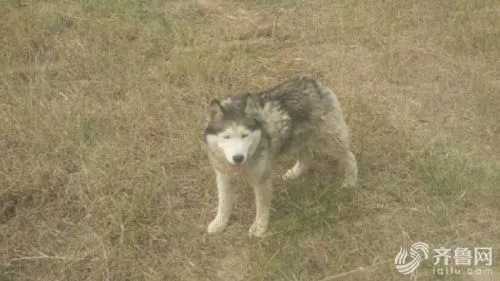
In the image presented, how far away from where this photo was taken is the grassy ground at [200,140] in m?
3.18

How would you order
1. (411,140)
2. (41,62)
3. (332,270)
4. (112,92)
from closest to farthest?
(332,270), (411,140), (112,92), (41,62)

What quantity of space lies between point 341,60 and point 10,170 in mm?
2903

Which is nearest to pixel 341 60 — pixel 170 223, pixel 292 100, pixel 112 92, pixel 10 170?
pixel 292 100

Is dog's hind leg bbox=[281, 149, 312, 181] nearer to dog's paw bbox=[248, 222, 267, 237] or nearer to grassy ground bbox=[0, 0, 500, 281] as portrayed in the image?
grassy ground bbox=[0, 0, 500, 281]

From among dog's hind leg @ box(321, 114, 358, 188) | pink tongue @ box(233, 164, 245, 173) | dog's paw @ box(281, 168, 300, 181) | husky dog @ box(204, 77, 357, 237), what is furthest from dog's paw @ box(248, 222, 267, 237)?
dog's hind leg @ box(321, 114, 358, 188)

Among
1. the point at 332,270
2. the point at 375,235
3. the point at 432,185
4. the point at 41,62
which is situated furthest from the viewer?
the point at 41,62

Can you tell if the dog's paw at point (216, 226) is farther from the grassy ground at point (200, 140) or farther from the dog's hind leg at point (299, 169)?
the dog's hind leg at point (299, 169)

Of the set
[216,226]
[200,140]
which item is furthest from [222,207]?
[200,140]

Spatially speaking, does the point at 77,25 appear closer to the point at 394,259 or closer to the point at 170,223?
the point at 170,223

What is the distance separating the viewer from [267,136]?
3178 millimetres

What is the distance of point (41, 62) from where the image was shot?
4.90 metres

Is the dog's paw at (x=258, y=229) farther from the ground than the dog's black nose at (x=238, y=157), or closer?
closer

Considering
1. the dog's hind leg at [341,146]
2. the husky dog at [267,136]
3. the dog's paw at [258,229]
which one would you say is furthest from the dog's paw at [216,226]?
the dog's hind leg at [341,146]

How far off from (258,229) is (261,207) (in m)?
0.14
